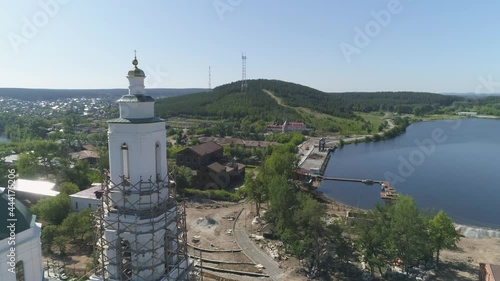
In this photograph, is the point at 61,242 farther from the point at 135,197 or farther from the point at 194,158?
the point at 194,158

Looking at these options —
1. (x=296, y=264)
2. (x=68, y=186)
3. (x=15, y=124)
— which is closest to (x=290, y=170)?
(x=296, y=264)

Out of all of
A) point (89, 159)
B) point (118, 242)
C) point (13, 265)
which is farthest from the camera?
point (89, 159)

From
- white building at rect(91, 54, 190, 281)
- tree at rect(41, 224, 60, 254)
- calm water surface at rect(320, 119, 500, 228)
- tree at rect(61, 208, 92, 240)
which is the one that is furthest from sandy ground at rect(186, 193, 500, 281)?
white building at rect(91, 54, 190, 281)

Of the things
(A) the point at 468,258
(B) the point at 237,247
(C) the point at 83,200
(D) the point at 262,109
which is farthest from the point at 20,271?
(D) the point at 262,109

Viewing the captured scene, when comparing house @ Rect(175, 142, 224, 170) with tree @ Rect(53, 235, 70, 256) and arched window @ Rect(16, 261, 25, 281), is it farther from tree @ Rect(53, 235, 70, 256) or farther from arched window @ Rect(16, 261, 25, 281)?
arched window @ Rect(16, 261, 25, 281)

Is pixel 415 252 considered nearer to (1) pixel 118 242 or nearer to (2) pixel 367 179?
(1) pixel 118 242

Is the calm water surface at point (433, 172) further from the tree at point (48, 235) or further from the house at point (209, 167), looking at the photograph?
the tree at point (48, 235)
